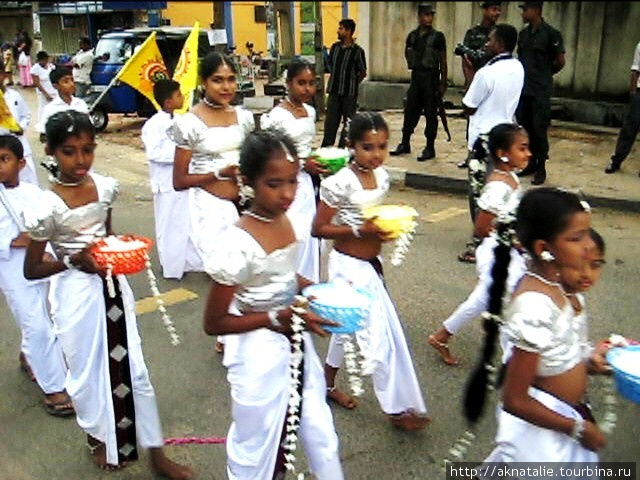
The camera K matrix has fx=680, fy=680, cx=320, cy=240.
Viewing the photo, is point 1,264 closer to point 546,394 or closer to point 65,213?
point 65,213

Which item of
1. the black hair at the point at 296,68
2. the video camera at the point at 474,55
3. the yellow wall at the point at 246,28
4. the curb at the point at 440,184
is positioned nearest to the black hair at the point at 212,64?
the black hair at the point at 296,68

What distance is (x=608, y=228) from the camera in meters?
6.89

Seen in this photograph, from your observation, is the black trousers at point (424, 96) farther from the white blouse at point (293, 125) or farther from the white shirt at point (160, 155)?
the white blouse at point (293, 125)

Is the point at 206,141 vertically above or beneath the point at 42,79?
above

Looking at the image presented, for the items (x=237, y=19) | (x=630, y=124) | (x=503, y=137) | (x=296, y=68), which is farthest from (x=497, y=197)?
(x=237, y=19)

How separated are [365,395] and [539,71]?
548cm

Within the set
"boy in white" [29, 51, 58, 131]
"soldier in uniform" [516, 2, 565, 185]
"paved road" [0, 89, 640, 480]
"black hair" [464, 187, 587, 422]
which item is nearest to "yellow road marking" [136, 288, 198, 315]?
"paved road" [0, 89, 640, 480]

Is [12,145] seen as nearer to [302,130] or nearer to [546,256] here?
[302,130]

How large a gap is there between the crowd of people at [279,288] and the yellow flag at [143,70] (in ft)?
12.1

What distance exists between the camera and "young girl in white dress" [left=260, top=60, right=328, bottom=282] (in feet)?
14.6

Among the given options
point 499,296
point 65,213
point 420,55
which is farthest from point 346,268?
point 420,55

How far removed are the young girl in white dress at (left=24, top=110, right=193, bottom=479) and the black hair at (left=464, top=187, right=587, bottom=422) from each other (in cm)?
140

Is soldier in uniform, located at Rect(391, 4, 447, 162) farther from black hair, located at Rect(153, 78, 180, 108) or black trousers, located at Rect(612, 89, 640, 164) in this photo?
black hair, located at Rect(153, 78, 180, 108)

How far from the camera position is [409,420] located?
11.5ft
